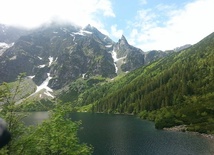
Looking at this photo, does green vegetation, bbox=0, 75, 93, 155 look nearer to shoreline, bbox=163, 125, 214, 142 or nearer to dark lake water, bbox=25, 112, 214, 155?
dark lake water, bbox=25, 112, 214, 155

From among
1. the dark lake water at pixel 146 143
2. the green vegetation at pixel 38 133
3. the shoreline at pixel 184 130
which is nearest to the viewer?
the green vegetation at pixel 38 133

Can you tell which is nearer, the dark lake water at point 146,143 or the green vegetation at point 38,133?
the green vegetation at point 38,133

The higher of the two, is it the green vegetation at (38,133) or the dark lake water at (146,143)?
the green vegetation at (38,133)

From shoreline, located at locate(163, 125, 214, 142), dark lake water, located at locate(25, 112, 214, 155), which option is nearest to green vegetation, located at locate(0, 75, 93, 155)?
dark lake water, located at locate(25, 112, 214, 155)

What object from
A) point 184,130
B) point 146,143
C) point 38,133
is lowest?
point 146,143

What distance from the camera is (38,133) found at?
32.1 meters

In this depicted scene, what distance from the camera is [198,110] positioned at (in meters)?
164

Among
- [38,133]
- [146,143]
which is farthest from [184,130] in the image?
[38,133]

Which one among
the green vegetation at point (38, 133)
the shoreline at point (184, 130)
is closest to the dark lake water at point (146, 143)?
the shoreline at point (184, 130)

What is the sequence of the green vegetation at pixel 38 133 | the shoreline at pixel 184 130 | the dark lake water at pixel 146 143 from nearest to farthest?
the green vegetation at pixel 38 133 → the dark lake water at pixel 146 143 → the shoreline at pixel 184 130

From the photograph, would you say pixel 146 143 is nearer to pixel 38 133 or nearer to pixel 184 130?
pixel 184 130

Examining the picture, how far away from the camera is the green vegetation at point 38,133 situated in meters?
27.9

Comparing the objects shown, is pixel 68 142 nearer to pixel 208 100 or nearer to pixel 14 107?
pixel 14 107

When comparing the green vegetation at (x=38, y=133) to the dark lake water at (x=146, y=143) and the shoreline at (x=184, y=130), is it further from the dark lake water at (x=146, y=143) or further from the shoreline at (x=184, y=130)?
the shoreline at (x=184, y=130)
